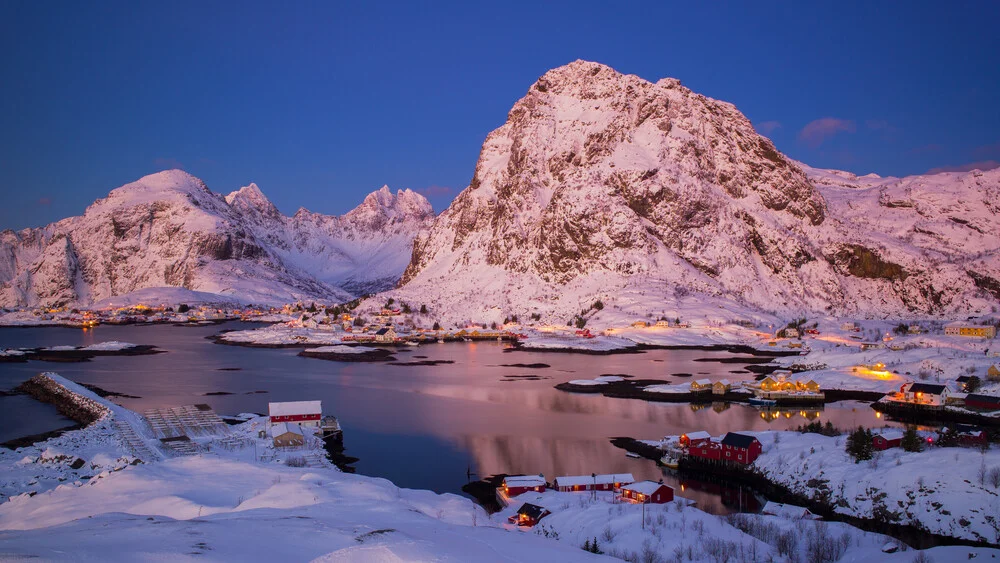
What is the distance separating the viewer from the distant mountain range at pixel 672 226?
324ft

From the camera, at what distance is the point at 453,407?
4259cm

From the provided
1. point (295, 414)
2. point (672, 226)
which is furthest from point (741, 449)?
point (672, 226)

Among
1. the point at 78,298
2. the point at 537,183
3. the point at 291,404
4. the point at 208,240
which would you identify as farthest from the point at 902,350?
the point at 78,298

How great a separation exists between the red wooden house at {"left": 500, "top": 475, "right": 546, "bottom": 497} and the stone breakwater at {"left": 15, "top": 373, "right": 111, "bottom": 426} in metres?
23.4

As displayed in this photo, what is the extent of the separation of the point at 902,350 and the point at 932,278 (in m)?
52.1

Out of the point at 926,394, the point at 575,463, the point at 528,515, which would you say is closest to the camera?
the point at 528,515

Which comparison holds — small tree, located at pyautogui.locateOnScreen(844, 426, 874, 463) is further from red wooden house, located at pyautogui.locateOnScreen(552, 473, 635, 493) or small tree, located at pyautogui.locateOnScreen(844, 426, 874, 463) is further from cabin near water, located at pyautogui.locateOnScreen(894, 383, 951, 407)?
cabin near water, located at pyautogui.locateOnScreen(894, 383, 951, 407)

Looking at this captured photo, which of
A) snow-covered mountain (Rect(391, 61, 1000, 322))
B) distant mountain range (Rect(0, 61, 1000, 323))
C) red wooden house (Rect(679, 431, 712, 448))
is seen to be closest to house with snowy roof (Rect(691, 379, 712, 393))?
red wooden house (Rect(679, 431, 712, 448))

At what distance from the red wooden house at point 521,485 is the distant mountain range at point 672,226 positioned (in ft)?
220

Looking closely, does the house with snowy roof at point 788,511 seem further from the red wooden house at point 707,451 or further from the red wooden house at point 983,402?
the red wooden house at point 983,402

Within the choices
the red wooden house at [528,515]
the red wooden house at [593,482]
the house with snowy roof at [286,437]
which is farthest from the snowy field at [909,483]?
the house with snowy roof at [286,437]

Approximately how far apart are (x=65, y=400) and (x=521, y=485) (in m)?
32.2

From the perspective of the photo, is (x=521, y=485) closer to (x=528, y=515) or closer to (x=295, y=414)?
(x=528, y=515)

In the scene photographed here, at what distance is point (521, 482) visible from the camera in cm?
2484
